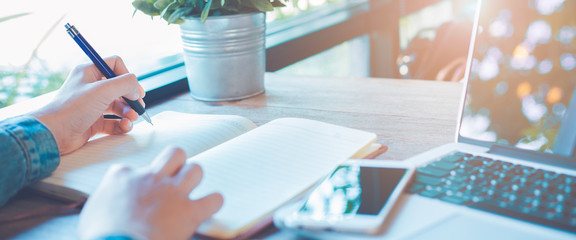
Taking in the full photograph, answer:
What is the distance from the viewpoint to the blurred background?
98 cm

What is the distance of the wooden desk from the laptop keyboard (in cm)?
12

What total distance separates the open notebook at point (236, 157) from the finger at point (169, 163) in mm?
42

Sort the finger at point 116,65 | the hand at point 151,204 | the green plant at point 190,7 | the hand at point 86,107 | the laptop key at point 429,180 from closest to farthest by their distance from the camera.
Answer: the hand at point 151,204, the laptop key at point 429,180, the hand at point 86,107, the finger at point 116,65, the green plant at point 190,7

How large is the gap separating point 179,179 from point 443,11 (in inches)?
131

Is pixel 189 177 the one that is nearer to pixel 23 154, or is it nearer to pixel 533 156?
pixel 23 154

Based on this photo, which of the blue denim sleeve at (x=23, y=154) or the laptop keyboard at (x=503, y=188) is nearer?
the laptop keyboard at (x=503, y=188)

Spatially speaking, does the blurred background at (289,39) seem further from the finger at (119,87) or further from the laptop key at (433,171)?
the laptop key at (433,171)

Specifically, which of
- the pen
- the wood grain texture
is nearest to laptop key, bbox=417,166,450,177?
the wood grain texture

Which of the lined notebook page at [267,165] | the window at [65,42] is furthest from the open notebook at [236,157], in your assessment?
the window at [65,42]

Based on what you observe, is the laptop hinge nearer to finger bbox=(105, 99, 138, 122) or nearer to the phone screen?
the phone screen

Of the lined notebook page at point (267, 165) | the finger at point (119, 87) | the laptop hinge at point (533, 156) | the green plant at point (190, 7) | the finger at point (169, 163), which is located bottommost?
the laptop hinge at point (533, 156)

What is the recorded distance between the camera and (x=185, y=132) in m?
0.72

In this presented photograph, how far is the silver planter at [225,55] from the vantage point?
3.10ft

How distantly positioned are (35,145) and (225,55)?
0.45 meters
